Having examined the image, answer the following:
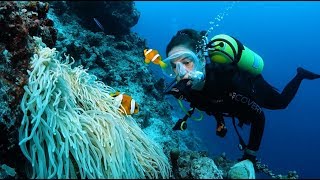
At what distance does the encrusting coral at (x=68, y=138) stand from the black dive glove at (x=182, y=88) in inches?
36.0

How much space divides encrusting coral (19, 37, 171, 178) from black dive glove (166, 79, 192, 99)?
915 millimetres

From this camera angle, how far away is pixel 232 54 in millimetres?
4457

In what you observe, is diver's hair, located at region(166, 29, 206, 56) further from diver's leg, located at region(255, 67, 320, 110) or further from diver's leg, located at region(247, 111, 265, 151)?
diver's leg, located at region(255, 67, 320, 110)

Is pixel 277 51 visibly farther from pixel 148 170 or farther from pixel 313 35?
pixel 148 170

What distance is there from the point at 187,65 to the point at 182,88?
313mm

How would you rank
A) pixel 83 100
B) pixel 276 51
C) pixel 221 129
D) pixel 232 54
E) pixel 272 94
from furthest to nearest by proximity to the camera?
pixel 276 51, pixel 272 94, pixel 232 54, pixel 221 129, pixel 83 100

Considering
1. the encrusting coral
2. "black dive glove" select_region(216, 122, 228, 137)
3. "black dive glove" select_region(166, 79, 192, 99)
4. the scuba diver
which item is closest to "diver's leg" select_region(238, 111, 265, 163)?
the scuba diver

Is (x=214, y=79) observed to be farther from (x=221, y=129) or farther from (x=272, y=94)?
(x=272, y=94)

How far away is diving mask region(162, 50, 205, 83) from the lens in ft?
12.9

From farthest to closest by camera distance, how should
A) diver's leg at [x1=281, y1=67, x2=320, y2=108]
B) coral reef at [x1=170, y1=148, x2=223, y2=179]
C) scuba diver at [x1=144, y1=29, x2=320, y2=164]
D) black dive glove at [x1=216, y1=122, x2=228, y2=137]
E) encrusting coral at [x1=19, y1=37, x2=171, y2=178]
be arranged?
diver's leg at [x1=281, y1=67, x2=320, y2=108] → black dive glove at [x1=216, y1=122, x2=228, y2=137] → scuba diver at [x1=144, y1=29, x2=320, y2=164] → coral reef at [x1=170, y1=148, x2=223, y2=179] → encrusting coral at [x1=19, y1=37, x2=171, y2=178]

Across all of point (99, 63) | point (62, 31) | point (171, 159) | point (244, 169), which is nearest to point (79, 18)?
point (62, 31)

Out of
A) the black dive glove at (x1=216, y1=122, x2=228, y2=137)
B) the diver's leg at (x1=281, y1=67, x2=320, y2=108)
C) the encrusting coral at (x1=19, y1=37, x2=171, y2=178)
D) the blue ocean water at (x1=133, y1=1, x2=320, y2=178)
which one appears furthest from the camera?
the blue ocean water at (x1=133, y1=1, x2=320, y2=178)

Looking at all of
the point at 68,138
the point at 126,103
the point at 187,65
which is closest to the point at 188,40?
the point at 187,65

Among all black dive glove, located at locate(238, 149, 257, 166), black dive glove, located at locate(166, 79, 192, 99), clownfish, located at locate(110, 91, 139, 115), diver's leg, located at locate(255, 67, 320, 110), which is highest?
diver's leg, located at locate(255, 67, 320, 110)
